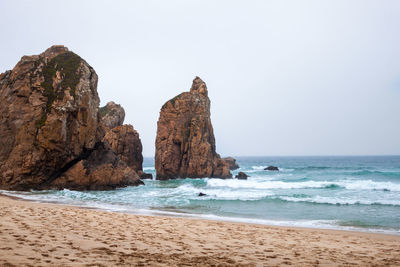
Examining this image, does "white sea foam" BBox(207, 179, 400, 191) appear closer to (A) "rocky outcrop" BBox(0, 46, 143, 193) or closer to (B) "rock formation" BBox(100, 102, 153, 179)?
(B) "rock formation" BBox(100, 102, 153, 179)

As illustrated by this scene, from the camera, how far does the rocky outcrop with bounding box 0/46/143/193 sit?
27219 millimetres

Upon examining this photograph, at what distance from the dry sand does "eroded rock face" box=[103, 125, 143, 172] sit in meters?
37.0

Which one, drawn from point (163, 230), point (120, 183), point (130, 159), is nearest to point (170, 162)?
point (130, 159)

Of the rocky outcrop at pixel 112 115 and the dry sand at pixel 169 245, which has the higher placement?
the rocky outcrop at pixel 112 115

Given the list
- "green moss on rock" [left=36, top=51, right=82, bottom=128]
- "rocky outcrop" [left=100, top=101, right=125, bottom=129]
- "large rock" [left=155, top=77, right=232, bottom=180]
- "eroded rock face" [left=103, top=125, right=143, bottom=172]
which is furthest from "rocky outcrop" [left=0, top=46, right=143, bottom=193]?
"rocky outcrop" [left=100, top=101, right=125, bottom=129]

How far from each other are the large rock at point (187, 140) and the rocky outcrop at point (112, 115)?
462 inches

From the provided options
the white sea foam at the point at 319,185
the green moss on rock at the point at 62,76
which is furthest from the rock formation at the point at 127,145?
the green moss on rock at the point at 62,76

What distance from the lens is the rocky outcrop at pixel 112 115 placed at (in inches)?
2310

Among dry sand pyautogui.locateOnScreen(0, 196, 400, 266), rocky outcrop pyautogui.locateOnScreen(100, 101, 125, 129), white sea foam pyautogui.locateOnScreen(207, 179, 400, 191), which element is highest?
rocky outcrop pyautogui.locateOnScreen(100, 101, 125, 129)

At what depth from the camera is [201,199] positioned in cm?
2581

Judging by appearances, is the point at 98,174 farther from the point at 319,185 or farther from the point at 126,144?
the point at 319,185

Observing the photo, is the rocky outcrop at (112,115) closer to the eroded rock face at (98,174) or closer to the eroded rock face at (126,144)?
the eroded rock face at (126,144)

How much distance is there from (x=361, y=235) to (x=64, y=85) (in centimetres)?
2877

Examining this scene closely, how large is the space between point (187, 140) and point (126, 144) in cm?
1027
